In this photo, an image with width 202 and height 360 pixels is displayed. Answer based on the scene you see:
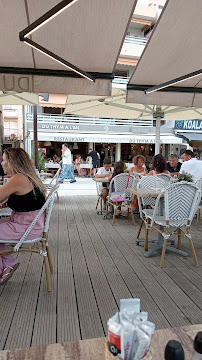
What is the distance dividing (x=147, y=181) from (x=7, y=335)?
2883 mm

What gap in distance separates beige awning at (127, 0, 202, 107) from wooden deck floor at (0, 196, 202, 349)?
2166 millimetres

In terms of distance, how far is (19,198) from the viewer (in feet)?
8.25

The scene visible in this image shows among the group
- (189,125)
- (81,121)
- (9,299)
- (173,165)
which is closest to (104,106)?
(173,165)

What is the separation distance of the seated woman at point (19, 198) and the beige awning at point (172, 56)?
194 cm

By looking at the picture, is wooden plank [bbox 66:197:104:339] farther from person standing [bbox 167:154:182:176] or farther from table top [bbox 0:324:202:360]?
person standing [bbox 167:154:182:176]

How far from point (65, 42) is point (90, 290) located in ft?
9.11

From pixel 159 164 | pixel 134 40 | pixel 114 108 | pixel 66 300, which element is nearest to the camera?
pixel 66 300

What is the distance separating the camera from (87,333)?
1.92 metres

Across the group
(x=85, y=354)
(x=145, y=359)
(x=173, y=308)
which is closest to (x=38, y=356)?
(x=85, y=354)

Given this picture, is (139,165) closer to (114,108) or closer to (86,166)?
(114,108)

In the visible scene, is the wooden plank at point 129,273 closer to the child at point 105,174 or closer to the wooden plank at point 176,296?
the wooden plank at point 176,296

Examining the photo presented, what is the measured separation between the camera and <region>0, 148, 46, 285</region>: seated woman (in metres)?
2.47

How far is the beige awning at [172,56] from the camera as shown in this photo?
117 inches

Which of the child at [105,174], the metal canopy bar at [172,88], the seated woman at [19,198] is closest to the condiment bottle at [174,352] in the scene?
the seated woman at [19,198]
